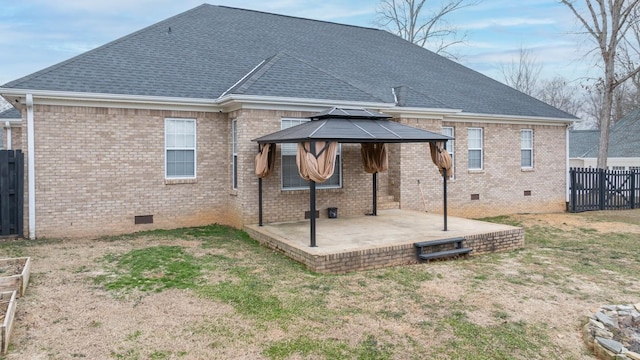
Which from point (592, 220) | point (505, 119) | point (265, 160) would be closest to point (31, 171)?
point (265, 160)

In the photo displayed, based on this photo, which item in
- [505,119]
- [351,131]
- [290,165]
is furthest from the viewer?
[505,119]

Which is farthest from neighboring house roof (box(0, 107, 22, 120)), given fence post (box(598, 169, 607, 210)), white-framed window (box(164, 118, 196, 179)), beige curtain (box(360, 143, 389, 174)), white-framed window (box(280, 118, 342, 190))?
fence post (box(598, 169, 607, 210))

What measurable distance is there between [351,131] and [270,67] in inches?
162

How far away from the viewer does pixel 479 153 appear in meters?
15.4

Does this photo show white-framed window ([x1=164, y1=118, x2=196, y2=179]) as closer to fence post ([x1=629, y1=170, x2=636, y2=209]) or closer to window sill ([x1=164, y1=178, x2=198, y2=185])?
window sill ([x1=164, y1=178, x2=198, y2=185])

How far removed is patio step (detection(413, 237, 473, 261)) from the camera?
848 cm

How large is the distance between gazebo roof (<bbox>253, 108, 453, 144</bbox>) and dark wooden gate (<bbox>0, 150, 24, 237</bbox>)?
211 inches

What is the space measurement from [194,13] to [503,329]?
13.9 m

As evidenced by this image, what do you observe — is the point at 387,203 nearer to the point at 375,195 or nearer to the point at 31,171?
the point at 375,195

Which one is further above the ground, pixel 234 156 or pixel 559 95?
pixel 559 95

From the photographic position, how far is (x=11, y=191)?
32.2 feet

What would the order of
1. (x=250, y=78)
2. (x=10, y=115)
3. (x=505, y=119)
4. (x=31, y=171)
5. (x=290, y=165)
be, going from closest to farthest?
1. (x=31, y=171)
2. (x=250, y=78)
3. (x=290, y=165)
4. (x=505, y=119)
5. (x=10, y=115)

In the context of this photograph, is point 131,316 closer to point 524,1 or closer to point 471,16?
point 524,1

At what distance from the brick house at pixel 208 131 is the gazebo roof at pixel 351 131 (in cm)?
158
